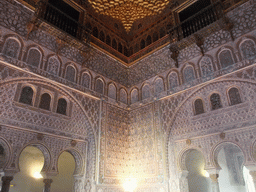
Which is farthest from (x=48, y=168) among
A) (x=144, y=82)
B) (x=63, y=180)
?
(x=144, y=82)

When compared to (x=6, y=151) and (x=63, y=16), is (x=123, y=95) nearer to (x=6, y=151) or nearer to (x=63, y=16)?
(x=63, y=16)

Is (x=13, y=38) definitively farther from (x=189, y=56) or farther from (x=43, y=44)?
(x=189, y=56)

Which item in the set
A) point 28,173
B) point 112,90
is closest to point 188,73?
point 112,90

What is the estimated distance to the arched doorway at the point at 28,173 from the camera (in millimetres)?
7355

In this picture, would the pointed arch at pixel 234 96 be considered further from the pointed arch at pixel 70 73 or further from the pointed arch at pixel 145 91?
the pointed arch at pixel 70 73

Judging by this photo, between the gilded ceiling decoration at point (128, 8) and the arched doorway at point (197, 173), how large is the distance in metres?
6.11

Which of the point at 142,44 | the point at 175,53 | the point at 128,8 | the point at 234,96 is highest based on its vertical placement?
the point at 128,8

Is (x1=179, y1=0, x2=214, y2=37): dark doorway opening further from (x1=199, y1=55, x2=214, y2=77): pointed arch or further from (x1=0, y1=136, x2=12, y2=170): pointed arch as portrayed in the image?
(x1=0, y1=136, x2=12, y2=170): pointed arch

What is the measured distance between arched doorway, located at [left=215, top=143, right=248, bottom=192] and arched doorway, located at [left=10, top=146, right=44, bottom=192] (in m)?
7.31

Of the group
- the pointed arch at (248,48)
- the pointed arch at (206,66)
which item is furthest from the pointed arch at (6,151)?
the pointed arch at (248,48)

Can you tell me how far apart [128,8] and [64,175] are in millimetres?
7507

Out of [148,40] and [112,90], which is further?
[148,40]

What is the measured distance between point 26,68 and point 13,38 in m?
0.89

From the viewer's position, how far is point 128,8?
839 cm
